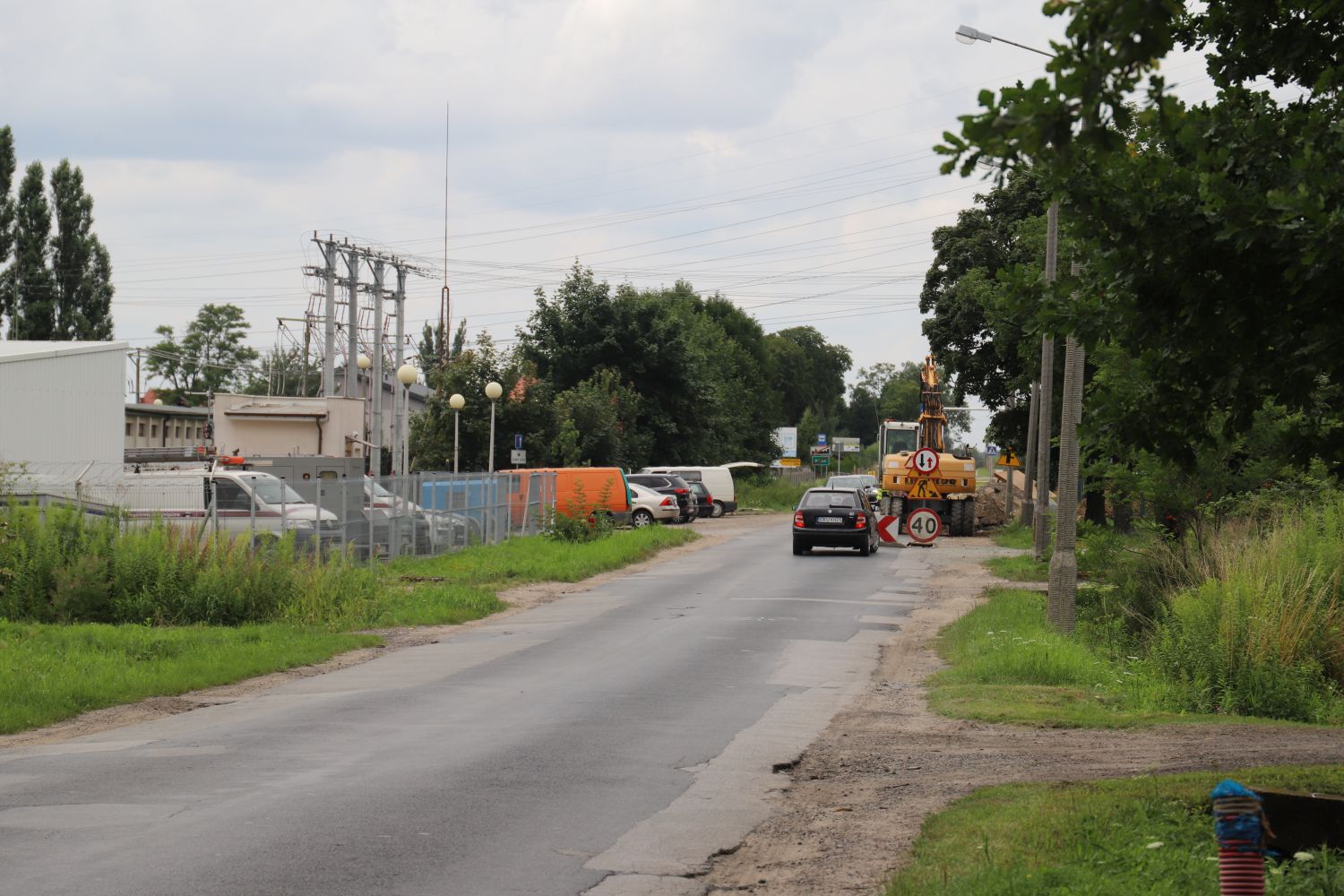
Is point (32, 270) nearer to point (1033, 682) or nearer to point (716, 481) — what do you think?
point (716, 481)

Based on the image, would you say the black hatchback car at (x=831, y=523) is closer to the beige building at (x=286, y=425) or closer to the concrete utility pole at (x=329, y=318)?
the beige building at (x=286, y=425)

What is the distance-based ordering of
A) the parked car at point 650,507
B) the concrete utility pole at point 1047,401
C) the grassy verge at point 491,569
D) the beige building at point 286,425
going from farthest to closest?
the parked car at point 650,507 < the beige building at point 286,425 < the concrete utility pole at point 1047,401 < the grassy verge at point 491,569

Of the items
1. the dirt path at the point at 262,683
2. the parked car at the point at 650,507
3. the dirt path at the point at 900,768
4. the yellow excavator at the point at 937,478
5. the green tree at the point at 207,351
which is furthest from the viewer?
the green tree at the point at 207,351

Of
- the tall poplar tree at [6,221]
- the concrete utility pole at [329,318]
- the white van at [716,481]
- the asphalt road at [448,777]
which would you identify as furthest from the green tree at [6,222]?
the asphalt road at [448,777]

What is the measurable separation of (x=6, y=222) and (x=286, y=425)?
26.4 meters

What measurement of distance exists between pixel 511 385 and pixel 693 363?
55.9ft

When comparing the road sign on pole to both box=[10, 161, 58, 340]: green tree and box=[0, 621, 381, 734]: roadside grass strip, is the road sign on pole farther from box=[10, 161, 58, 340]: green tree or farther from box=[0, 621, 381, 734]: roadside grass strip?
box=[10, 161, 58, 340]: green tree

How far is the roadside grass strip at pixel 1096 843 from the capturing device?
615cm

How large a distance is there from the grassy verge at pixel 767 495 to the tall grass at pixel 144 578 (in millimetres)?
48984

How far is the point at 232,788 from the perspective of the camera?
8.74 metres

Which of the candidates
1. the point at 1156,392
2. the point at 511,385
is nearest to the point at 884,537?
the point at 1156,392

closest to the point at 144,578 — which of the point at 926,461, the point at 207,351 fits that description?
the point at 926,461

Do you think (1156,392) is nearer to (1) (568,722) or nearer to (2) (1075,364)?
(1) (568,722)

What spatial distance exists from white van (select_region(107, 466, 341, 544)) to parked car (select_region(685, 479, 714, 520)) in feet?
99.1
